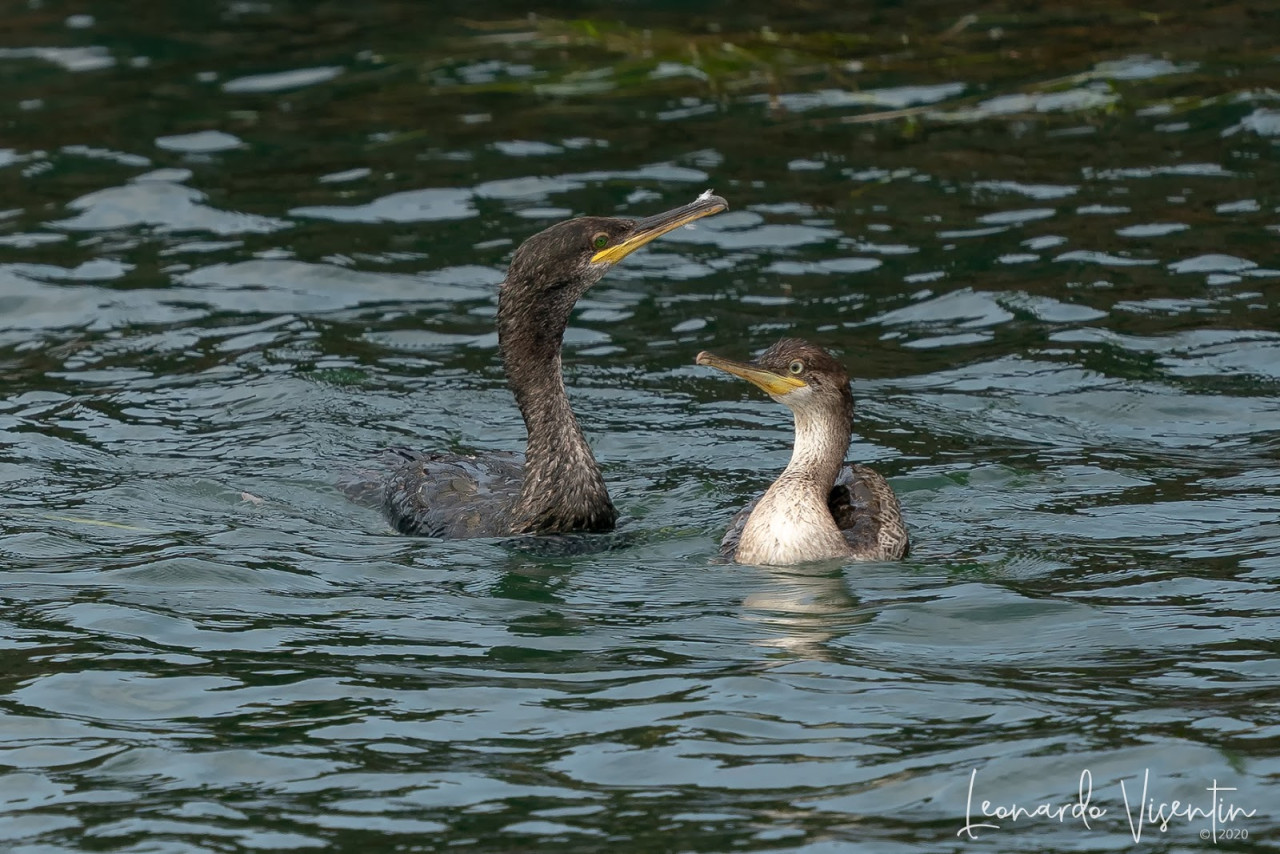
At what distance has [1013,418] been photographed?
34.2 feet

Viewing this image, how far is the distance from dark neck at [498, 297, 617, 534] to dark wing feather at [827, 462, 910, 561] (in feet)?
3.68

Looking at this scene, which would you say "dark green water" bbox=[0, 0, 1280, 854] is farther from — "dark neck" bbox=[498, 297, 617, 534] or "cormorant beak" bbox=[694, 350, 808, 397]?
"cormorant beak" bbox=[694, 350, 808, 397]

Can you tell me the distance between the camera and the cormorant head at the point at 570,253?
341 inches

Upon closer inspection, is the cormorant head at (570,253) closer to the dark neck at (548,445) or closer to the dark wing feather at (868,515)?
the dark neck at (548,445)

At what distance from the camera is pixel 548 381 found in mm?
8867

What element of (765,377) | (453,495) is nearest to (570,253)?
(765,377)

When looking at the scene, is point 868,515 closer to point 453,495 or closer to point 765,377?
point 765,377

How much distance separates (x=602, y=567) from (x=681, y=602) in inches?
26.3

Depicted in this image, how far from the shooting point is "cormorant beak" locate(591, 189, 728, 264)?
28.0 ft

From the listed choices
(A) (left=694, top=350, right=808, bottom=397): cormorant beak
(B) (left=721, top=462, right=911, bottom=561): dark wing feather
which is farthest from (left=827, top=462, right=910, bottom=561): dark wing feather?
(A) (left=694, top=350, right=808, bottom=397): cormorant beak

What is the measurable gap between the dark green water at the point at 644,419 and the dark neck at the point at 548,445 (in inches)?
12.1

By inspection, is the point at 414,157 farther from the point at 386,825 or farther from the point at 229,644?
the point at 386,825

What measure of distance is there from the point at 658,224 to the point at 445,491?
5.65 feet

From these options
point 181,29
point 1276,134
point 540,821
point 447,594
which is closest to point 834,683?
point 540,821
